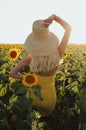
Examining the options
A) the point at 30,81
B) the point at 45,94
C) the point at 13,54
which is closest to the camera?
the point at 30,81

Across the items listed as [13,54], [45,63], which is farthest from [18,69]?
[13,54]

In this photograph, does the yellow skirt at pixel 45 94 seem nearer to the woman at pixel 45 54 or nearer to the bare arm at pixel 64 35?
the woman at pixel 45 54

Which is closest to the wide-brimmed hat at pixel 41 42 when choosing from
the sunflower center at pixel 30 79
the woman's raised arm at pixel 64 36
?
the woman's raised arm at pixel 64 36

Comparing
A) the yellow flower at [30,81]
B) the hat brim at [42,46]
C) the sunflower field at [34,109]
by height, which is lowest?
the sunflower field at [34,109]

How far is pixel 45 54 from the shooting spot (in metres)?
4.36

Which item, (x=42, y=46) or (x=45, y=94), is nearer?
(x=42, y=46)

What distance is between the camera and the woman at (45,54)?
435 centimetres

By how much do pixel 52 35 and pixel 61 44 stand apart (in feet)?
0.50

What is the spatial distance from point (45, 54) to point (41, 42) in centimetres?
12

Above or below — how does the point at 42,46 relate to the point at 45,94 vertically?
above

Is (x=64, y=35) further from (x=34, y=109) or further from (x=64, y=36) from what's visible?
(x=34, y=109)

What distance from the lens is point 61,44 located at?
454 cm

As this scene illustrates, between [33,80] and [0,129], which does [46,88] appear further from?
[0,129]

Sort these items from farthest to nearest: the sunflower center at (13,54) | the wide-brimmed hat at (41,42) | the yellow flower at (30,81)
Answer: the sunflower center at (13,54) < the wide-brimmed hat at (41,42) < the yellow flower at (30,81)
